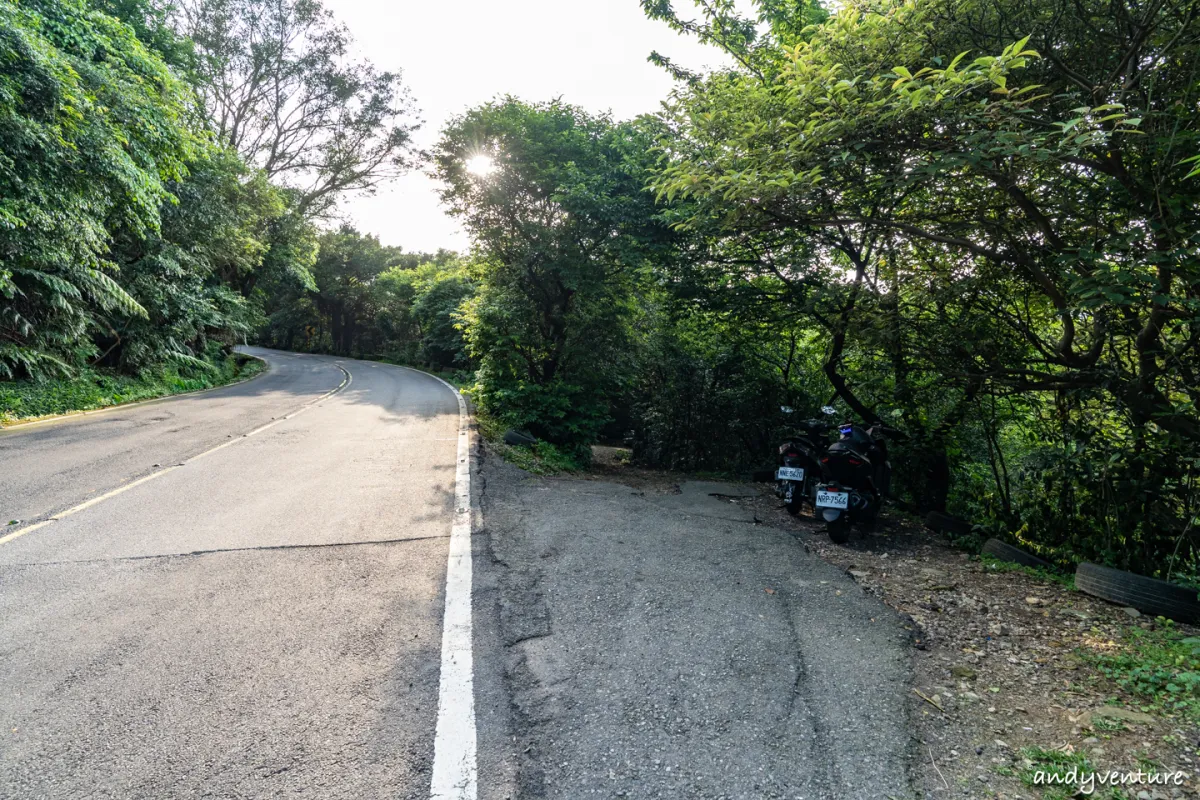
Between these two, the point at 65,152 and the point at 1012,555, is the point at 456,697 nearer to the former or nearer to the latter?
the point at 1012,555

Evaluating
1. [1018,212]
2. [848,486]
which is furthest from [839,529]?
[1018,212]

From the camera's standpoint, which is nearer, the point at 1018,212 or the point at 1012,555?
Result: the point at 1018,212

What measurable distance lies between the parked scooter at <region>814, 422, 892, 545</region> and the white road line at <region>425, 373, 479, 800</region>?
145 inches

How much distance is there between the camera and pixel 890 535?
19.9 ft

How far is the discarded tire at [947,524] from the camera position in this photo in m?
6.21

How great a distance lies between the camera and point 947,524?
6348mm

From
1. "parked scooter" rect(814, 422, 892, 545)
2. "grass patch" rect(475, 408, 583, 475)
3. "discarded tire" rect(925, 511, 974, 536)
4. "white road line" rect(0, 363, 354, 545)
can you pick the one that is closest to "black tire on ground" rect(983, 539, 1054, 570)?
"discarded tire" rect(925, 511, 974, 536)

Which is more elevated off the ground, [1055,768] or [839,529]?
[839,529]

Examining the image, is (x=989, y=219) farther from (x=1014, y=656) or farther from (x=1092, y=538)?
(x=1014, y=656)

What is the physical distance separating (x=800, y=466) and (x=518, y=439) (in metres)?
5.19

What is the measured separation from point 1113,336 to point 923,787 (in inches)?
179

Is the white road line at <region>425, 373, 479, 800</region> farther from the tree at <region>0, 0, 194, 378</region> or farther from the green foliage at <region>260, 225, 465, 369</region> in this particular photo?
the green foliage at <region>260, 225, 465, 369</region>

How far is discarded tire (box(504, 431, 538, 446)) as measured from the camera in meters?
9.92

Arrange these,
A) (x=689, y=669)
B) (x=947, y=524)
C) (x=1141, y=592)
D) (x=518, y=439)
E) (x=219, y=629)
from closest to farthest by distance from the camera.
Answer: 1. (x=689, y=669)
2. (x=219, y=629)
3. (x=1141, y=592)
4. (x=947, y=524)
5. (x=518, y=439)
